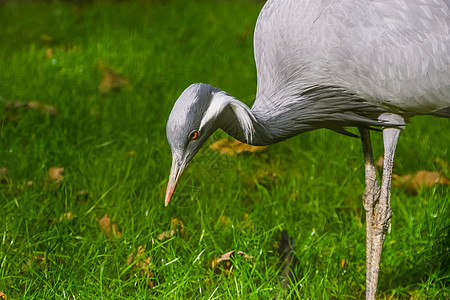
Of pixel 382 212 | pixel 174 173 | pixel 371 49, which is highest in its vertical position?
pixel 371 49

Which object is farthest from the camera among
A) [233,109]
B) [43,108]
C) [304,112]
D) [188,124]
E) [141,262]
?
[43,108]

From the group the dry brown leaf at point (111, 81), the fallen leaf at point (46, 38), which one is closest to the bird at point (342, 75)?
the dry brown leaf at point (111, 81)

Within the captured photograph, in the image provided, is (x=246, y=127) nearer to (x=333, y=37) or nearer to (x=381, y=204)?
(x=333, y=37)

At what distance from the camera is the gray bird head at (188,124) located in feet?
9.09

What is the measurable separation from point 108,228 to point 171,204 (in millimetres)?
408

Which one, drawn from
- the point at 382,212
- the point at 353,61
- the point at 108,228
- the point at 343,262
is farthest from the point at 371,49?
the point at 108,228

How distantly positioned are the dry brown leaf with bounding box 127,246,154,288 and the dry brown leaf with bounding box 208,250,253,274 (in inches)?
13.3

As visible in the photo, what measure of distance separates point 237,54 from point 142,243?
11.1 ft

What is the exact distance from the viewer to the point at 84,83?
554 cm

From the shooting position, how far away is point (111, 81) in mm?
5496

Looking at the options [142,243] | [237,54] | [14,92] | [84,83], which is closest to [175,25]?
[237,54]

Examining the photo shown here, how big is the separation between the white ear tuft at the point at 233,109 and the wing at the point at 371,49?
27 centimetres

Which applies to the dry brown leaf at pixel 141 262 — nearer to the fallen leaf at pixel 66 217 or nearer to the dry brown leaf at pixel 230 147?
the fallen leaf at pixel 66 217

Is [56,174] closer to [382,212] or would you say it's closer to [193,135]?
[193,135]
